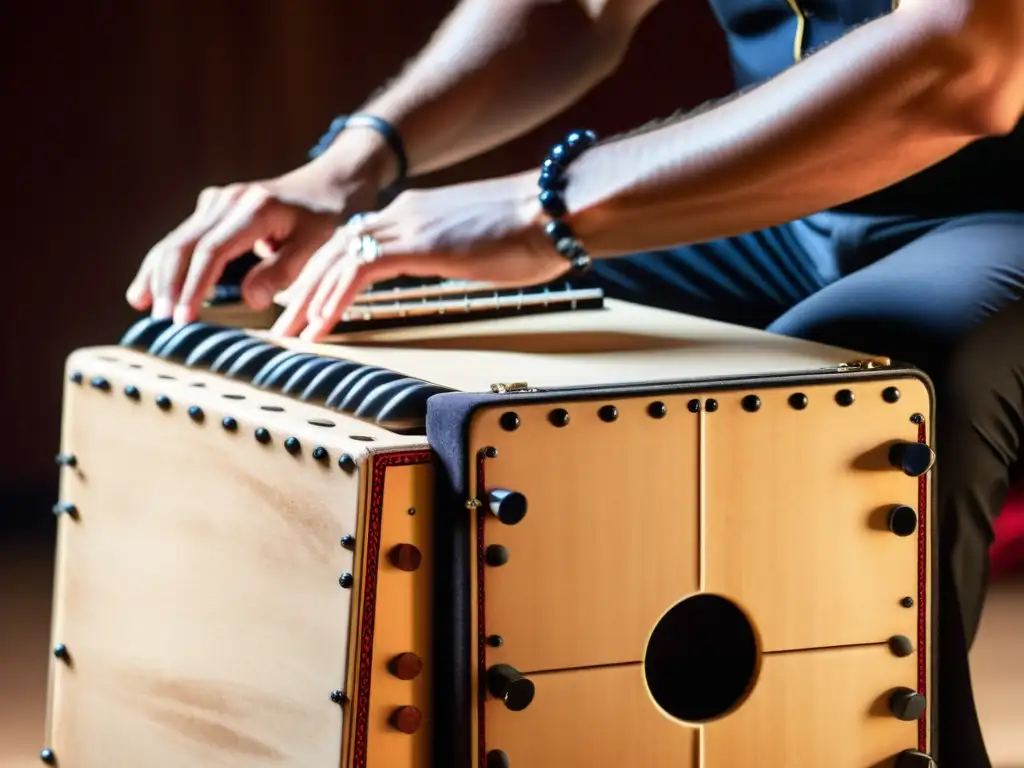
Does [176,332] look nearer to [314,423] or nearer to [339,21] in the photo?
[314,423]

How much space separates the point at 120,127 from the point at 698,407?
1799mm

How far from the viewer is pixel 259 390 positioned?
130 centimetres

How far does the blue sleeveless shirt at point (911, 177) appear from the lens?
4.76 feet

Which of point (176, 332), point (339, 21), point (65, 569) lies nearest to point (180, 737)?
point (65, 569)

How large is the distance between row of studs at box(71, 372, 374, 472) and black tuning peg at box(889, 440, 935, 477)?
14.6 inches

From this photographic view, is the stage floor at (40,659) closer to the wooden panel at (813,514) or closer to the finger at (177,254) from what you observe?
the finger at (177,254)

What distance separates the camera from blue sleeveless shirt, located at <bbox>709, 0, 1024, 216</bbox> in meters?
1.45

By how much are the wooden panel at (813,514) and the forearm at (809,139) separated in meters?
0.18

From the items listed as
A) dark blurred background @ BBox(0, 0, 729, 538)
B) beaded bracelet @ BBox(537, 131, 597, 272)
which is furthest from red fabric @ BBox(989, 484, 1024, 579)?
dark blurred background @ BBox(0, 0, 729, 538)

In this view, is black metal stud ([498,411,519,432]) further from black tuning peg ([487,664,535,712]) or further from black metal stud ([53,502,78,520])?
black metal stud ([53,502,78,520])

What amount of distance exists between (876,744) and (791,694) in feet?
0.28

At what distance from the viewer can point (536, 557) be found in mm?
1097

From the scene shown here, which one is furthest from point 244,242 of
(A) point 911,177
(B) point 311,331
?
(A) point 911,177

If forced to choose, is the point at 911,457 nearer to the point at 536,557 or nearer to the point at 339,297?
the point at 536,557
